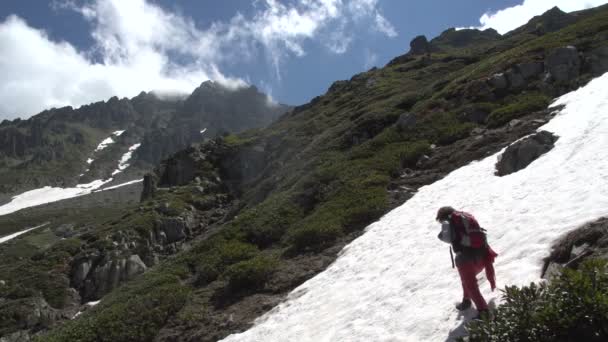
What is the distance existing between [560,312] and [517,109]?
22815 millimetres

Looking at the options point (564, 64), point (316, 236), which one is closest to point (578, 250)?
point (316, 236)

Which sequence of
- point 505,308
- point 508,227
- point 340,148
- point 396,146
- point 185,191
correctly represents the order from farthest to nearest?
1. point 185,191
2. point 340,148
3. point 396,146
4. point 508,227
5. point 505,308

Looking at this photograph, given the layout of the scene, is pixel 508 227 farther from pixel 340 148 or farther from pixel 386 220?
pixel 340 148

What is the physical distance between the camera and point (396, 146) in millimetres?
29359

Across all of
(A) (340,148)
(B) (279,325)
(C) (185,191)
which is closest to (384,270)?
(B) (279,325)

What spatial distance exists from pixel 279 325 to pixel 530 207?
27.3ft

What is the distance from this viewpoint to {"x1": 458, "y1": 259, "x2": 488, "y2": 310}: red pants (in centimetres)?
838

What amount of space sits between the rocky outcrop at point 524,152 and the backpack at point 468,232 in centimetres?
965

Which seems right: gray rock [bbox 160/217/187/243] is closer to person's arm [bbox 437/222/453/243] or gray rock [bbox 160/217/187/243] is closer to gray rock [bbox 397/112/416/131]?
gray rock [bbox 397/112/416/131]

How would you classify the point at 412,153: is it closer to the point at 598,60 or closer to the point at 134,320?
the point at 598,60

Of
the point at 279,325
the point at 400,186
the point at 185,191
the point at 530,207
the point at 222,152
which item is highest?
the point at 222,152

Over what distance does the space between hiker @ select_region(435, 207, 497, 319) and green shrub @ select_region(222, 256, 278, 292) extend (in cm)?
986

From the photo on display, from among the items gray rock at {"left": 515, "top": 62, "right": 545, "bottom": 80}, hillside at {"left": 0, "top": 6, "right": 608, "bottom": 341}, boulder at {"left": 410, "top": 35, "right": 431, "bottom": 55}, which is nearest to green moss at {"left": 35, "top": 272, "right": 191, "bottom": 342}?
hillside at {"left": 0, "top": 6, "right": 608, "bottom": 341}

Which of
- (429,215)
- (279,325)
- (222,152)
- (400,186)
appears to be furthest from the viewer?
(222,152)
